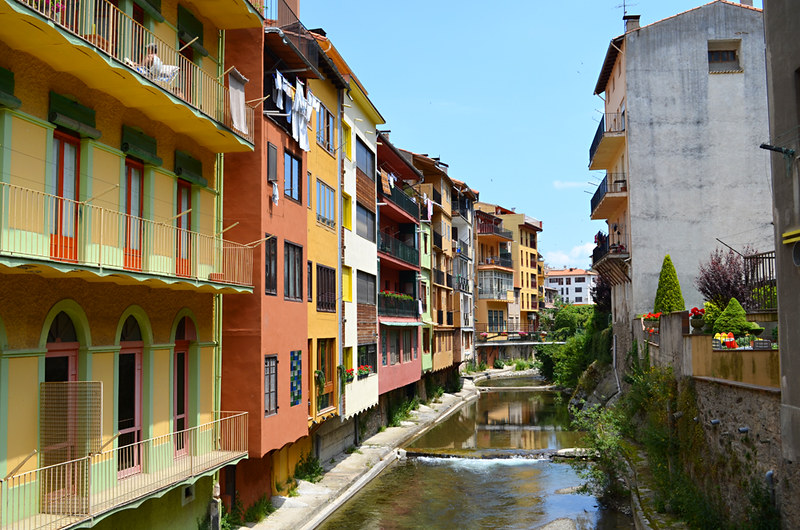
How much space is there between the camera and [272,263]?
17641 millimetres

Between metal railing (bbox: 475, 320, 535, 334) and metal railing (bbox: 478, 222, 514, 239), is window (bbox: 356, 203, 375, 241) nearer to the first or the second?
metal railing (bbox: 478, 222, 514, 239)

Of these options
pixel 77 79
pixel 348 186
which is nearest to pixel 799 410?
pixel 77 79

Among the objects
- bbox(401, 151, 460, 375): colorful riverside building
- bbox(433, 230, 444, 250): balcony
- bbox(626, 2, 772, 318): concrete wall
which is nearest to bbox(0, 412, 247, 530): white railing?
bbox(626, 2, 772, 318): concrete wall

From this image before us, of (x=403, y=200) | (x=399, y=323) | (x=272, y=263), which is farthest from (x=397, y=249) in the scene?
(x=272, y=263)

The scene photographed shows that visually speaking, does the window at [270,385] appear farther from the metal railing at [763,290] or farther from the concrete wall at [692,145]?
the concrete wall at [692,145]

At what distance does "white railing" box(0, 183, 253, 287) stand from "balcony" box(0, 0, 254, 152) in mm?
1983

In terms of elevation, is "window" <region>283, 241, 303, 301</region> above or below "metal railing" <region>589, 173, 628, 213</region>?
below

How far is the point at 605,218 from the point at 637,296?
Result: 949 centimetres

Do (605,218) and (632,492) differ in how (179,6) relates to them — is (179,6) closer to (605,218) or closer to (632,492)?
(632,492)

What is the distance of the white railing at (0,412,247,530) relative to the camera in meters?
9.99

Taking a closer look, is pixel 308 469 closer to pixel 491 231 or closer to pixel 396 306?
pixel 396 306

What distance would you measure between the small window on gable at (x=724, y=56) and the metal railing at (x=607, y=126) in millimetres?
4316

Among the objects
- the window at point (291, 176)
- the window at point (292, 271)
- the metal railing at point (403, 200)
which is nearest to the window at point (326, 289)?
the window at point (292, 271)

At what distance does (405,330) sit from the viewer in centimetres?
3519
